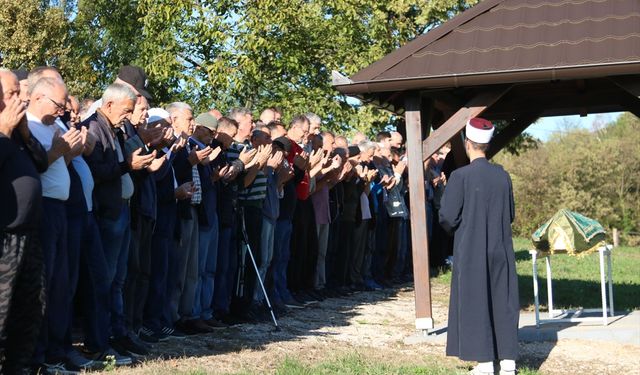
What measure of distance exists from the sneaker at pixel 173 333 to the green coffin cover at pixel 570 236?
421 cm

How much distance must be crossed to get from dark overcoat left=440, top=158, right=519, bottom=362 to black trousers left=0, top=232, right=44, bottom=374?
11.8 feet

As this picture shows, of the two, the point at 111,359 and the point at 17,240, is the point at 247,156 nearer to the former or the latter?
the point at 111,359

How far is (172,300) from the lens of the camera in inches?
383

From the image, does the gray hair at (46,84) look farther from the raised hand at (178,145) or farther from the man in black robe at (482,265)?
the man in black robe at (482,265)

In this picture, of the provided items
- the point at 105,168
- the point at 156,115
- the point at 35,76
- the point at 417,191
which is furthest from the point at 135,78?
the point at 417,191

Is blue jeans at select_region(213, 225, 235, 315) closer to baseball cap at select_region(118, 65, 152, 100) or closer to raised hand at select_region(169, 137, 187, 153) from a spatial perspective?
raised hand at select_region(169, 137, 187, 153)

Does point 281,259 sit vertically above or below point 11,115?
below

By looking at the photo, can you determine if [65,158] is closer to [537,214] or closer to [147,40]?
[147,40]

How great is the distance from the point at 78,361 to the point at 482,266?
332cm

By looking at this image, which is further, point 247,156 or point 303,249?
point 303,249

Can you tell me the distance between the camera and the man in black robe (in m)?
8.24

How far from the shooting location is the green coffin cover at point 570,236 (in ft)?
36.4

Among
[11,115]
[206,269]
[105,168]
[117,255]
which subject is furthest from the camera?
[206,269]

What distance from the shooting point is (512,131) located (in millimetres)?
14461
